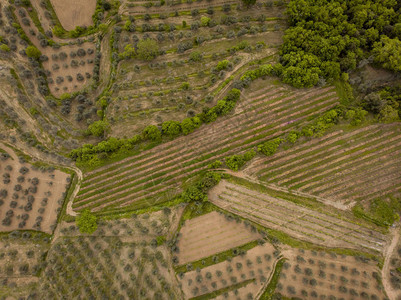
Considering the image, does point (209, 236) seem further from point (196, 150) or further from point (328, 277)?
point (328, 277)

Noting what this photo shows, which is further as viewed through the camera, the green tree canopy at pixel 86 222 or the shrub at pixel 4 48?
the shrub at pixel 4 48

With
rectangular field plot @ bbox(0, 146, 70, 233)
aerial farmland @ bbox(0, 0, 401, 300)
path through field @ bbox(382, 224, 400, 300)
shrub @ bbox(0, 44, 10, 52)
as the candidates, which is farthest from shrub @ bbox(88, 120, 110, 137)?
path through field @ bbox(382, 224, 400, 300)

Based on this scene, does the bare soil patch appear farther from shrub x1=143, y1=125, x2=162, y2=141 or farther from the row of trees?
the row of trees

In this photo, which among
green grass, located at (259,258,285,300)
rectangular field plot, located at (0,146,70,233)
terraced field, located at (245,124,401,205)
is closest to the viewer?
green grass, located at (259,258,285,300)

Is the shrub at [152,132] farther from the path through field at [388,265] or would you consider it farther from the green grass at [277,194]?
the path through field at [388,265]

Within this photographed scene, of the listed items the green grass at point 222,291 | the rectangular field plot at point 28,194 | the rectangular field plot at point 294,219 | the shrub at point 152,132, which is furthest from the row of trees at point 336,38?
the rectangular field plot at point 28,194

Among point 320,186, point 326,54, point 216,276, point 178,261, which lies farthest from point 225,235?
point 326,54
